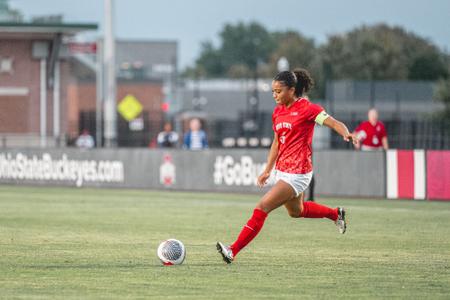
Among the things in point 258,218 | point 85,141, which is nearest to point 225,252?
point 258,218

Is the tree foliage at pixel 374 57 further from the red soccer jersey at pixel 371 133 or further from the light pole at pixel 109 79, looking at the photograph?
the red soccer jersey at pixel 371 133

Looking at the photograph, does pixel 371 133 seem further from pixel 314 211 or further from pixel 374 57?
pixel 374 57

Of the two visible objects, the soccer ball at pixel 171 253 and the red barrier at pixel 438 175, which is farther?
the red barrier at pixel 438 175

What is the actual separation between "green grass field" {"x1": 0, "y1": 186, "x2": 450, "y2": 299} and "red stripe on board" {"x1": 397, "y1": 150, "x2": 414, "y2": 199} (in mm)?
2610

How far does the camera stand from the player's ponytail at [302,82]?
1338 centimetres

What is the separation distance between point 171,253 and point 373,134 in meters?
15.5

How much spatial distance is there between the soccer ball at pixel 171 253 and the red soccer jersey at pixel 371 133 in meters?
14.9

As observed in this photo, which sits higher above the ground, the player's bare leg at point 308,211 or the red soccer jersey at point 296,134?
the red soccer jersey at point 296,134

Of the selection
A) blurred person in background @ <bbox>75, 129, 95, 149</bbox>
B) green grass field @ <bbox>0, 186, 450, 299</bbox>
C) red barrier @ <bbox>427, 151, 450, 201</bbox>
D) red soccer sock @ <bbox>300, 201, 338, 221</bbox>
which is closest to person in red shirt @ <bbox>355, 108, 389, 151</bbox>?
red barrier @ <bbox>427, 151, 450, 201</bbox>

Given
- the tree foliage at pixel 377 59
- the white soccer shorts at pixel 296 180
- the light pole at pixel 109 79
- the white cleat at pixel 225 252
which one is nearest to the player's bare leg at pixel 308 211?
the white soccer shorts at pixel 296 180

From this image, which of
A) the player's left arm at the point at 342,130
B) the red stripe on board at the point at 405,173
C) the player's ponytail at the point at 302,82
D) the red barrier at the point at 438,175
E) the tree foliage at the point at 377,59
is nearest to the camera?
the player's left arm at the point at 342,130

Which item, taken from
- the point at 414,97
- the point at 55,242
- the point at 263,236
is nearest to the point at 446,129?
the point at 263,236

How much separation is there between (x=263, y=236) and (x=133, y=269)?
205 inches

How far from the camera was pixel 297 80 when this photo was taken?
13336 millimetres
